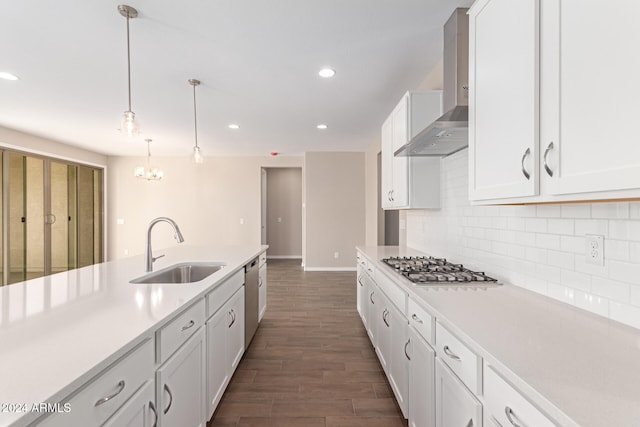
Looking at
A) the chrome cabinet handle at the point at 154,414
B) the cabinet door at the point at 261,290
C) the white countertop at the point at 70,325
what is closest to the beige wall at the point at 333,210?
the cabinet door at the point at 261,290

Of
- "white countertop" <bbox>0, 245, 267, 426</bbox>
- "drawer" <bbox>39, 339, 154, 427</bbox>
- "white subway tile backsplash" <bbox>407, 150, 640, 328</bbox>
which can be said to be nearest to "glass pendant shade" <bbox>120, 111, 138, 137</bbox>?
"white countertop" <bbox>0, 245, 267, 426</bbox>

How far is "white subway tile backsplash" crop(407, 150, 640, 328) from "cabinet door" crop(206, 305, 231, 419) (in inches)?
67.3

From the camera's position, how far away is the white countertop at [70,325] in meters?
0.75

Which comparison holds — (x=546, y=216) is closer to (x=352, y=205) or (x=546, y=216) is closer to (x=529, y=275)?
(x=529, y=275)

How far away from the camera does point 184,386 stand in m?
1.46

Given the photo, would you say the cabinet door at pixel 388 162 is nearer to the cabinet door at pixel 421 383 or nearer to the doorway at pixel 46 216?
the cabinet door at pixel 421 383

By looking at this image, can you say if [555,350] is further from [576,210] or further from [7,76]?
[7,76]

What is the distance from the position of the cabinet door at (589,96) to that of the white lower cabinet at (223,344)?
70.6 inches

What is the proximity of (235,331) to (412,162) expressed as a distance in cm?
200

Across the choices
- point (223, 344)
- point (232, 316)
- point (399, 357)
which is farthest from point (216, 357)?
point (399, 357)

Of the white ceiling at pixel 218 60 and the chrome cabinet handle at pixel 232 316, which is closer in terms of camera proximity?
the white ceiling at pixel 218 60

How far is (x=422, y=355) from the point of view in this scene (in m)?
1.54

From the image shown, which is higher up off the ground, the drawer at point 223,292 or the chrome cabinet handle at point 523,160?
the chrome cabinet handle at point 523,160

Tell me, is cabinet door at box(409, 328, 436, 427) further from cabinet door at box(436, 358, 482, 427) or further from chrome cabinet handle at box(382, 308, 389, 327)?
chrome cabinet handle at box(382, 308, 389, 327)
